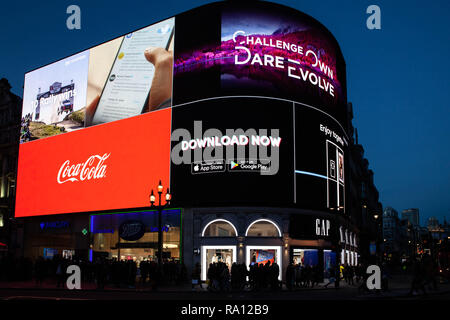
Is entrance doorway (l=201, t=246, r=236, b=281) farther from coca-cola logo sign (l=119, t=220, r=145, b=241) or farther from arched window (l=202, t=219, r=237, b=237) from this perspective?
coca-cola logo sign (l=119, t=220, r=145, b=241)

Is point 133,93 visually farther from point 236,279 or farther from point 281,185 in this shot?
point 236,279

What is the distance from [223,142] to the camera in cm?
3991

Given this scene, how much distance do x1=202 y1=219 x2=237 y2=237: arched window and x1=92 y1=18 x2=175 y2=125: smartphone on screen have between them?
1257 cm

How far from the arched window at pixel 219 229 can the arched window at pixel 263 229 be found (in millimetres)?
1491

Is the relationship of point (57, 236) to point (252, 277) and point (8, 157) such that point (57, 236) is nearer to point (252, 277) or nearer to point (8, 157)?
point (8, 157)

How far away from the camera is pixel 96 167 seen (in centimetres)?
4775

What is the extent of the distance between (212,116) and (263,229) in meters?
10.3

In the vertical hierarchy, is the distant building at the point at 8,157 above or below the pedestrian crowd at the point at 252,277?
above

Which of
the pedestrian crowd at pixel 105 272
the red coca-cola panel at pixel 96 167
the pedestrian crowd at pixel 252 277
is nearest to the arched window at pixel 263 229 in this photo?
the pedestrian crowd at pixel 105 272

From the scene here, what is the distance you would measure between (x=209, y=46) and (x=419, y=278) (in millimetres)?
25493

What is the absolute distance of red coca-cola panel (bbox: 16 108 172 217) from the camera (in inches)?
1713

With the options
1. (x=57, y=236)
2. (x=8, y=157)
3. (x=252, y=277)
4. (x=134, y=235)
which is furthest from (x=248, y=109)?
(x=8, y=157)

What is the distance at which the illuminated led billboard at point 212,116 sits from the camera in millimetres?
40219

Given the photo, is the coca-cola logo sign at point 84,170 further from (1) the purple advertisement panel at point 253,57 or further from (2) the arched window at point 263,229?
(2) the arched window at point 263,229
